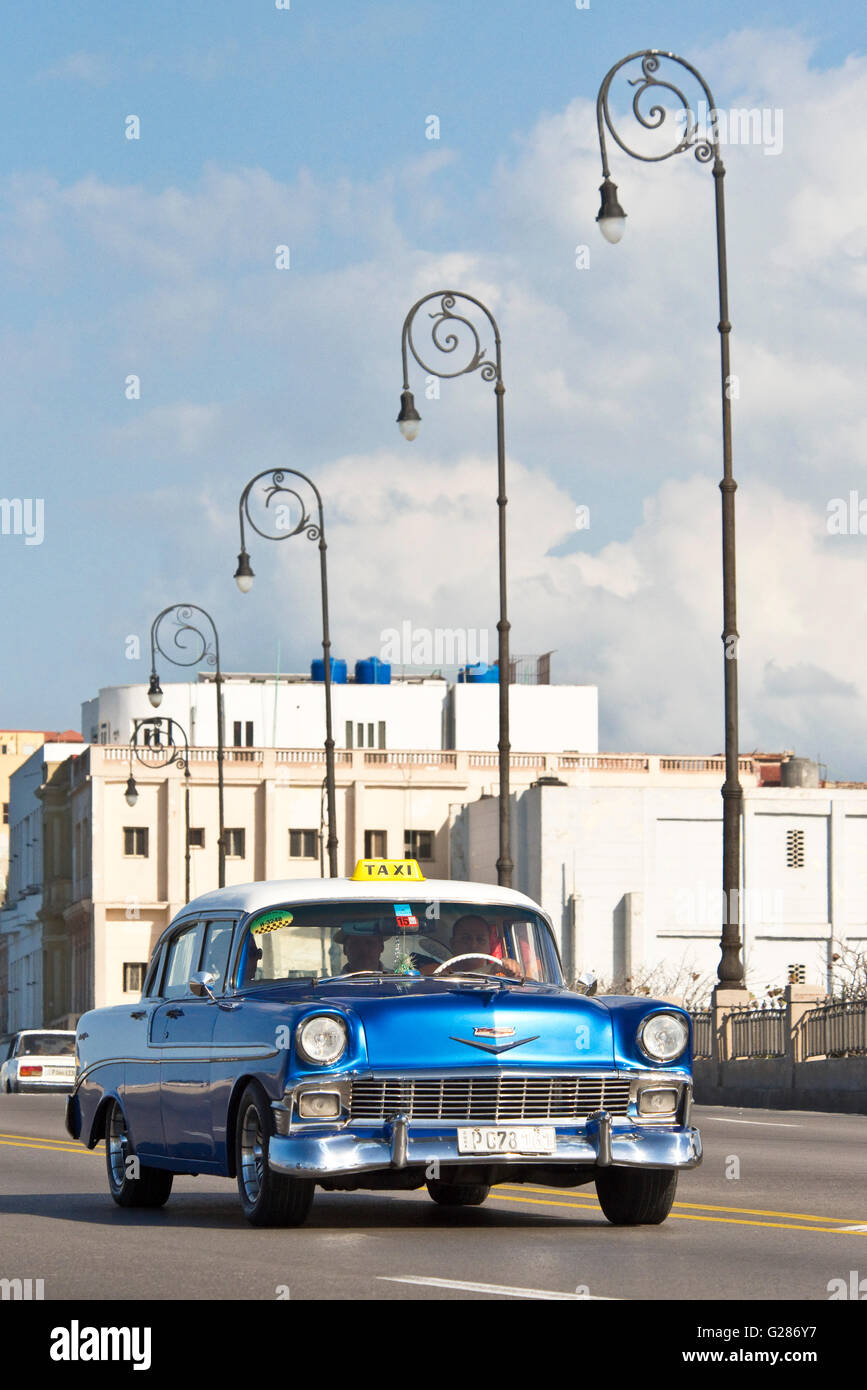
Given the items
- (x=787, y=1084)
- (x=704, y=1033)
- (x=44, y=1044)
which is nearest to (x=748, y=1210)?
(x=787, y=1084)

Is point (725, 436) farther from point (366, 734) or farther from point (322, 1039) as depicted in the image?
point (366, 734)

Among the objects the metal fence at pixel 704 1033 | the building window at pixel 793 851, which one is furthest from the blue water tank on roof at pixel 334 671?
the metal fence at pixel 704 1033

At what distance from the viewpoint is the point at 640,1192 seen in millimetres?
12109

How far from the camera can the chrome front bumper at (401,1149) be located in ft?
37.0

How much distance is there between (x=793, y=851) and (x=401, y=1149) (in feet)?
224

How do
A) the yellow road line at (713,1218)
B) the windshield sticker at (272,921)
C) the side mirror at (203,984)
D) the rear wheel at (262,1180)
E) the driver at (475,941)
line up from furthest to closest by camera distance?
the driver at (475,941), the windshield sticker at (272,921), the side mirror at (203,984), the yellow road line at (713,1218), the rear wheel at (262,1180)

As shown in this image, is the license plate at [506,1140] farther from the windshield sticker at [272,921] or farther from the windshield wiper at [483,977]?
the windshield sticker at [272,921]

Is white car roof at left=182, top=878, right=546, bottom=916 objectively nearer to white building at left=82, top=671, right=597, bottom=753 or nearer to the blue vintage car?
the blue vintage car

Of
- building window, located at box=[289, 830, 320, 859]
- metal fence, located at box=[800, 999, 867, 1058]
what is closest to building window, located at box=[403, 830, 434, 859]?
building window, located at box=[289, 830, 320, 859]

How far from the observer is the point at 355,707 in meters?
103

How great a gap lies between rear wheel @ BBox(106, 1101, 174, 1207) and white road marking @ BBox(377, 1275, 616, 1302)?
3.96 meters

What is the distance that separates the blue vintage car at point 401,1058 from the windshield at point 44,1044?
3605 cm

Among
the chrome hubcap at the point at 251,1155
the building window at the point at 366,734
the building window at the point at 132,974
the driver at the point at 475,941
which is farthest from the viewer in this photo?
the building window at the point at 366,734

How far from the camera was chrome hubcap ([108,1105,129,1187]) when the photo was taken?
46.1ft
